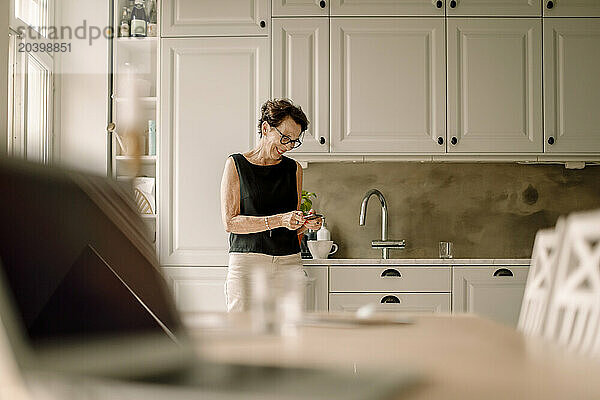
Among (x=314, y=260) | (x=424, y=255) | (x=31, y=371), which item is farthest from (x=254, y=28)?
(x=31, y=371)

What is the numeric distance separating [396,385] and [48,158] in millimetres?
314

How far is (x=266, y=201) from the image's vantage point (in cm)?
276

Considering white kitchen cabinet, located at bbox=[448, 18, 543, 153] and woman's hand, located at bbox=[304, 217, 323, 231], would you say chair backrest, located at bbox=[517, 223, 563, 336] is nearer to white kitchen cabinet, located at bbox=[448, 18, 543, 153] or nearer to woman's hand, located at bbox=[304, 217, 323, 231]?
woman's hand, located at bbox=[304, 217, 323, 231]

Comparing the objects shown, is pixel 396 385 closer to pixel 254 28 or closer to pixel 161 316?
pixel 161 316

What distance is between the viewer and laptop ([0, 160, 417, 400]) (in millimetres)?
433

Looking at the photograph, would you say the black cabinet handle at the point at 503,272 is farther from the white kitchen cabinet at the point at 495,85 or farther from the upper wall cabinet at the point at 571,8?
the upper wall cabinet at the point at 571,8

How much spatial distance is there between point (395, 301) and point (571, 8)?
6.42ft

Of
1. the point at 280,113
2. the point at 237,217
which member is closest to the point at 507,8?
the point at 280,113

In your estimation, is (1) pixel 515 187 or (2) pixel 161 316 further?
(1) pixel 515 187

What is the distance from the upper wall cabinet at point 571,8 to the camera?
393 cm

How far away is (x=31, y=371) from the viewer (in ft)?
1.34

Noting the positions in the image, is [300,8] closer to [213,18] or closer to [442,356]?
[213,18]

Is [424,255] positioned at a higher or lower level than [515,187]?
lower

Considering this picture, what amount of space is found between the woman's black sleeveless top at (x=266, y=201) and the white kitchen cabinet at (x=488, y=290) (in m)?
1.22
